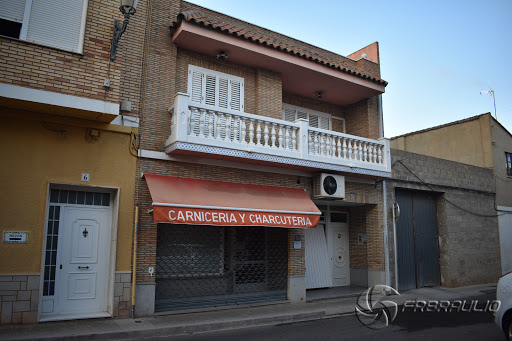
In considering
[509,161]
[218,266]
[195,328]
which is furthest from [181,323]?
[509,161]

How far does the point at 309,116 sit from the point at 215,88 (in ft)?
14.0

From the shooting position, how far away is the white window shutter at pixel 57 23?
8078 mm

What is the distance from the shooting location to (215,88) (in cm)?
1145

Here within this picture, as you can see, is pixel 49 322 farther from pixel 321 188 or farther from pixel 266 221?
pixel 321 188

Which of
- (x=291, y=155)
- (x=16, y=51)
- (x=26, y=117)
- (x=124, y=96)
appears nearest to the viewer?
(x=16, y=51)

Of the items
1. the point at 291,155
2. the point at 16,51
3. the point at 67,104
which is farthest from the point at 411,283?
the point at 16,51

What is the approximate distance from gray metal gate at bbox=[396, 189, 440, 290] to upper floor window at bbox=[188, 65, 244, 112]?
23.4ft

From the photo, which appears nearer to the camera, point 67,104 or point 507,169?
point 67,104

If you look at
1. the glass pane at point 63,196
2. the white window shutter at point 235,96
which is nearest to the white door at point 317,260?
the white window shutter at point 235,96

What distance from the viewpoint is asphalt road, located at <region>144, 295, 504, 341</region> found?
25.8ft

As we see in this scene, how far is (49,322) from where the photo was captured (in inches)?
316

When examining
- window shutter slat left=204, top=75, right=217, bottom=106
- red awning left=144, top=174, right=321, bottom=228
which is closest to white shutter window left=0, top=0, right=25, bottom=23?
red awning left=144, top=174, right=321, bottom=228

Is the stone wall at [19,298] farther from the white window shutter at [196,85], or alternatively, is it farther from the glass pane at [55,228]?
the white window shutter at [196,85]

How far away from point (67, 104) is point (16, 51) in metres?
1.32
